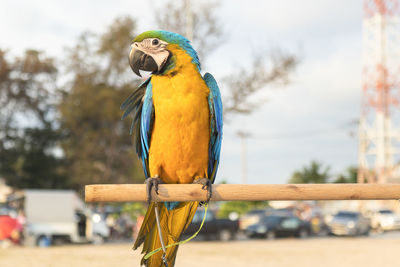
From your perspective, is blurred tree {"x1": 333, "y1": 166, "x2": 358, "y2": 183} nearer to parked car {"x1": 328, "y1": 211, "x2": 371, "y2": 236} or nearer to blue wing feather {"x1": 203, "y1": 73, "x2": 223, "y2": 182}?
parked car {"x1": 328, "y1": 211, "x2": 371, "y2": 236}

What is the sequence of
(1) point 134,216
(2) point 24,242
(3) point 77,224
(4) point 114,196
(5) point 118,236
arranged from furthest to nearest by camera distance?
(1) point 134,216
(5) point 118,236
(3) point 77,224
(2) point 24,242
(4) point 114,196

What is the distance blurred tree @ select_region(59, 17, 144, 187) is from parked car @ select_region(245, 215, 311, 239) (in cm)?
675

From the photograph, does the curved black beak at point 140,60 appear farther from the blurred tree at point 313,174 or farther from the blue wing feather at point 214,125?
the blurred tree at point 313,174

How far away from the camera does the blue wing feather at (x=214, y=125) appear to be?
3422mm

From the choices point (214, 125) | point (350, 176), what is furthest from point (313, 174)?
point (214, 125)

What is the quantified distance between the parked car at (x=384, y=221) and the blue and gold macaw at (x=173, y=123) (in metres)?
25.4

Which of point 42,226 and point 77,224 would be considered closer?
point 42,226

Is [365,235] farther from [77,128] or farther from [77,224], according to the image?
[77,128]

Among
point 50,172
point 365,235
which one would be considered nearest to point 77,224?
point 50,172

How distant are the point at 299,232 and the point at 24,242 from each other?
1172 centimetres

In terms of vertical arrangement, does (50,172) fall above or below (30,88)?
below

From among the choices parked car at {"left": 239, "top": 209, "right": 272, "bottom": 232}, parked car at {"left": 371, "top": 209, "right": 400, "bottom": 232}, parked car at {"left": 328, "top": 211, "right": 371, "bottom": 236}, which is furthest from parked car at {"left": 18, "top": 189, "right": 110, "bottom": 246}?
parked car at {"left": 371, "top": 209, "right": 400, "bottom": 232}

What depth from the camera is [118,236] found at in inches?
840

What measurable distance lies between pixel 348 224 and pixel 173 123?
20.8 metres
